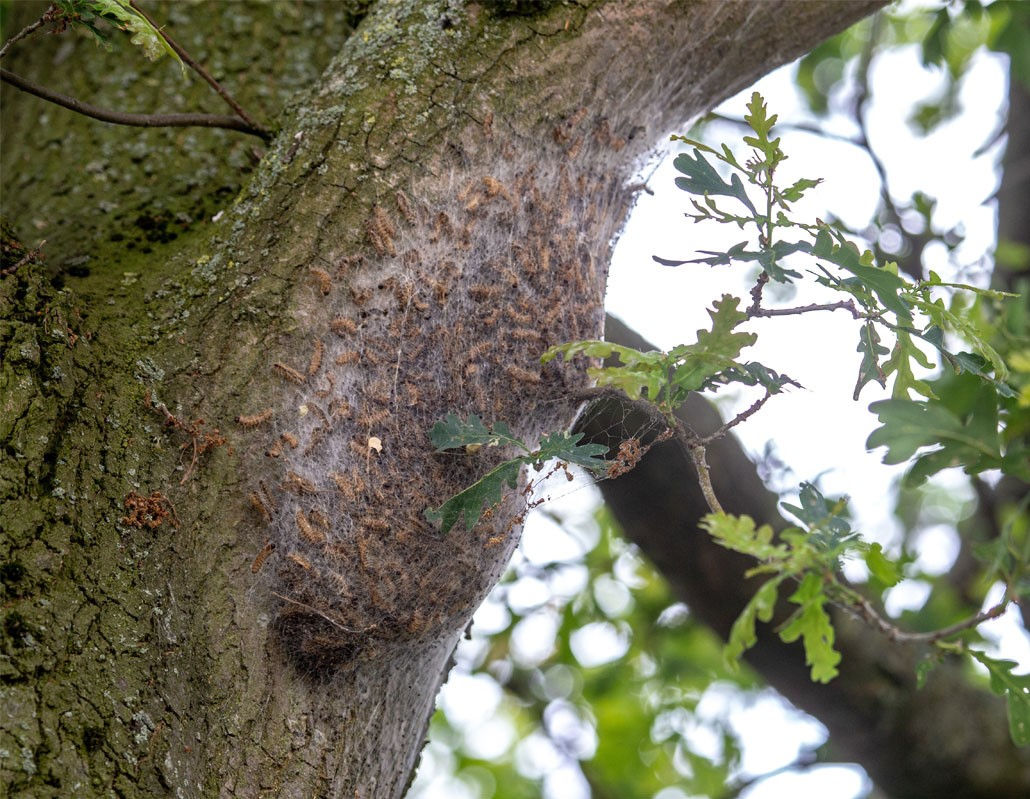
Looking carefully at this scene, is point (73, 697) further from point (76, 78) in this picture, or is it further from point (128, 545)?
point (76, 78)

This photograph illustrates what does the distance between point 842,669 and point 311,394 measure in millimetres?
2448

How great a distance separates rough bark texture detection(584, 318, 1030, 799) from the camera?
330 cm

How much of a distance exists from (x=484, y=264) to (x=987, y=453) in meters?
1.04

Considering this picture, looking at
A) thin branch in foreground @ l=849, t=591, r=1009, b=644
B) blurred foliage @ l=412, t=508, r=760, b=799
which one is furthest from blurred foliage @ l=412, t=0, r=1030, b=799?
thin branch in foreground @ l=849, t=591, r=1009, b=644

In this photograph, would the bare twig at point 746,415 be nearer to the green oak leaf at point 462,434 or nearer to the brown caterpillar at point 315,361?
the green oak leaf at point 462,434

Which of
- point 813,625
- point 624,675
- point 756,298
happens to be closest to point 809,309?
point 756,298

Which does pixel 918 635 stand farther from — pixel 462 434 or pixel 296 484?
pixel 296 484

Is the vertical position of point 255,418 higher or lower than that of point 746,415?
lower

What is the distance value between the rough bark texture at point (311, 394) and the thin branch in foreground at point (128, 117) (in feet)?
0.62

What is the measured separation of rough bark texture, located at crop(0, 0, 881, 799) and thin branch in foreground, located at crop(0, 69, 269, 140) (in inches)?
7.4

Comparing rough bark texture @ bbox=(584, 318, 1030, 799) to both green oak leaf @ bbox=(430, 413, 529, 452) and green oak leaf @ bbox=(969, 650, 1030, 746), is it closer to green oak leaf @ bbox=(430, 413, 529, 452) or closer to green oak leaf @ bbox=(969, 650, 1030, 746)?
green oak leaf @ bbox=(969, 650, 1030, 746)

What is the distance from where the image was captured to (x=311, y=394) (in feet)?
5.90

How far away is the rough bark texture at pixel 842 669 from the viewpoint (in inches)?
130

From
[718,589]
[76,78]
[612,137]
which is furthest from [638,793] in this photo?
[76,78]
